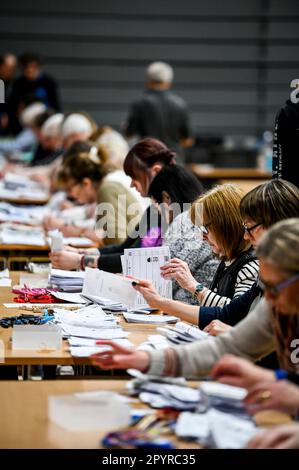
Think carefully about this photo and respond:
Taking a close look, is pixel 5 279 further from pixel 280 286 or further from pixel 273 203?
pixel 280 286

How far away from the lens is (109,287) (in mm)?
3779

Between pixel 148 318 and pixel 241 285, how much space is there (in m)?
0.39

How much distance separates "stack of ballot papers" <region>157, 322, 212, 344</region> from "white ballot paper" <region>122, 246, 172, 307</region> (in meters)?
0.39

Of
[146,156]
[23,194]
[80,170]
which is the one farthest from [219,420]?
[23,194]

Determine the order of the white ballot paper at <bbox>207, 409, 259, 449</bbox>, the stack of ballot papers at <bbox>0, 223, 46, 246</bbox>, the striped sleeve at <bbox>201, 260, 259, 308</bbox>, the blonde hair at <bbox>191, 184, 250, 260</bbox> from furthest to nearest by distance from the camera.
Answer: the stack of ballot papers at <bbox>0, 223, 46, 246</bbox> < the blonde hair at <bbox>191, 184, 250, 260</bbox> < the striped sleeve at <bbox>201, 260, 259, 308</bbox> < the white ballot paper at <bbox>207, 409, 259, 449</bbox>

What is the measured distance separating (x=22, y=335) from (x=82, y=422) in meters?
0.86

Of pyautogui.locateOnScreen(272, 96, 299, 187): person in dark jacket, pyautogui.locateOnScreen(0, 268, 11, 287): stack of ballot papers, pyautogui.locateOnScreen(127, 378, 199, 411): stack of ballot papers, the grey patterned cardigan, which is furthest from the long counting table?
pyautogui.locateOnScreen(272, 96, 299, 187): person in dark jacket

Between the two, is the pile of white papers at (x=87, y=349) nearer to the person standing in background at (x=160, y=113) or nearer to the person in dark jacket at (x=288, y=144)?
the person in dark jacket at (x=288, y=144)

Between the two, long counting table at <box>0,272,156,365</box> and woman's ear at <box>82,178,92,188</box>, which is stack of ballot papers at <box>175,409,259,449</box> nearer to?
long counting table at <box>0,272,156,365</box>

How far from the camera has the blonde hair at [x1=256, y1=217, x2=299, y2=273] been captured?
7.58ft

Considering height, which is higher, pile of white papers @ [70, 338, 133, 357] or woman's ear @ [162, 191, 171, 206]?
woman's ear @ [162, 191, 171, 206]
